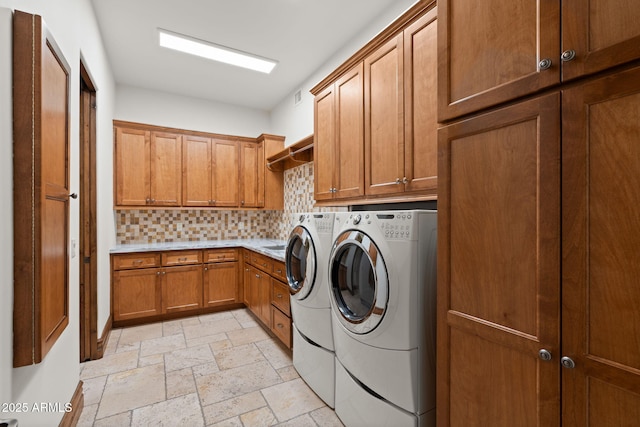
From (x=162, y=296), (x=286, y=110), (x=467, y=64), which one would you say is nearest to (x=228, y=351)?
(x=162, y=296)

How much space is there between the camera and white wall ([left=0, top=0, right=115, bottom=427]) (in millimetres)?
990

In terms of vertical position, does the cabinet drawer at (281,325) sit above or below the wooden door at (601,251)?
below

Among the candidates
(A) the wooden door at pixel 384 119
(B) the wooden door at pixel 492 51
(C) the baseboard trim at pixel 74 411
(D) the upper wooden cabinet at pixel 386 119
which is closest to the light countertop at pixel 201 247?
(D) the upper wooden cabinet at pixel 386 119

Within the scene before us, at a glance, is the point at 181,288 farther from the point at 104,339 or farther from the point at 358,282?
the point at 358,282

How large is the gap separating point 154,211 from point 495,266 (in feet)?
13.4

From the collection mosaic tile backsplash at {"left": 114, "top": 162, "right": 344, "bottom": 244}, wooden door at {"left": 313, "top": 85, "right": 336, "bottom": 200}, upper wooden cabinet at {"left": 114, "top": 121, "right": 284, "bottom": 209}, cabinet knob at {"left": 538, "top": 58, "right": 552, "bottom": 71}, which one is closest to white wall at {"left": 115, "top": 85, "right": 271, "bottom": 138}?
upper wooden cabinet at {"left": 114, "top": 121, "right": 284, "bottom": 209}

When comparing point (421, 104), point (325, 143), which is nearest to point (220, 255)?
point (325, 143)

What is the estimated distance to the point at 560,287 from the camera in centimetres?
86

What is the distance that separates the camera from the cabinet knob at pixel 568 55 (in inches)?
32.9

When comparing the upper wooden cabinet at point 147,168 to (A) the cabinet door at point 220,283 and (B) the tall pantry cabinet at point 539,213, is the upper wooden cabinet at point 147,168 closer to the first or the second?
(A) the cabinet door at point 220,283

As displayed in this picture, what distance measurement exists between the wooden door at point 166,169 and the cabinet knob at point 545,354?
391cm

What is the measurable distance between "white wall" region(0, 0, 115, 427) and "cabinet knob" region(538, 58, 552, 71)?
1676 mm
